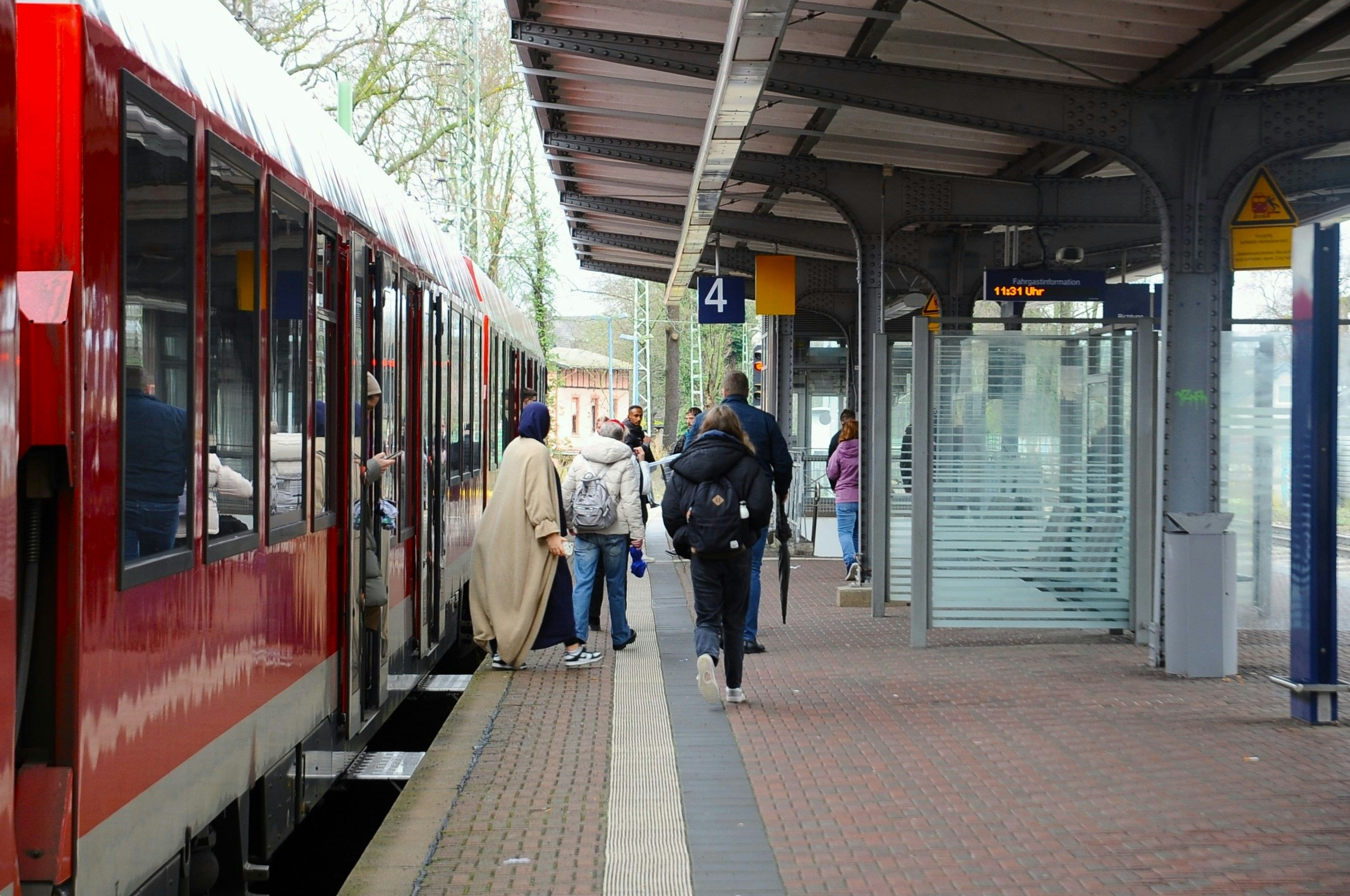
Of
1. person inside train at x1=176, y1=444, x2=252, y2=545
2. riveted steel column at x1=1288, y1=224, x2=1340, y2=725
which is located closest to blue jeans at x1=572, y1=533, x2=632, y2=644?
riveted steel column at x1=1288, y1=224, x2=1340, y2=725

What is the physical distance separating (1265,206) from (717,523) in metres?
4.85

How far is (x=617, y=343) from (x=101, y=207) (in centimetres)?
8555

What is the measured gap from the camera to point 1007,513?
11.6 meters

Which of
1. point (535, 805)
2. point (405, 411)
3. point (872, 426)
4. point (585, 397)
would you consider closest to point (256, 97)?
point (535, 805)

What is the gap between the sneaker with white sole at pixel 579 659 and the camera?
1068 centimetres

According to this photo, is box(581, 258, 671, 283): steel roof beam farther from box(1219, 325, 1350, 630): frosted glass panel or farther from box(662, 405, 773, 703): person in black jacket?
box(662, 405, 773, 703): person in black jacket

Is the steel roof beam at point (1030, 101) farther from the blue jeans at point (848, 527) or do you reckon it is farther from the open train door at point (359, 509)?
the blue jeans at point (848, 527)

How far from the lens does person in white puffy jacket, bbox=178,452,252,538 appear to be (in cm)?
435

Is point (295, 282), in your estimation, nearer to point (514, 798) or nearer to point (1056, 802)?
point (514, 798)

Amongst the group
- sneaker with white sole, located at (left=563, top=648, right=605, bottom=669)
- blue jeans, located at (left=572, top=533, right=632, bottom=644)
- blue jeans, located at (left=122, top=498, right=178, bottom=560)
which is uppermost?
blue jeans, located at (left=122, top=498, right=178, bottom=560)

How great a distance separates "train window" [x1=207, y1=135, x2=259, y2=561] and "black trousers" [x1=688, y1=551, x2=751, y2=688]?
14.1 feet

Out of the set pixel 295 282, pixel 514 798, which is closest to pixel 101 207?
pixel 295 282

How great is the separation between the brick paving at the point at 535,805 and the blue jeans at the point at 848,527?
7011 millimetres

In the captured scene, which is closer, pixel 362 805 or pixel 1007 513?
pixel 362 805
